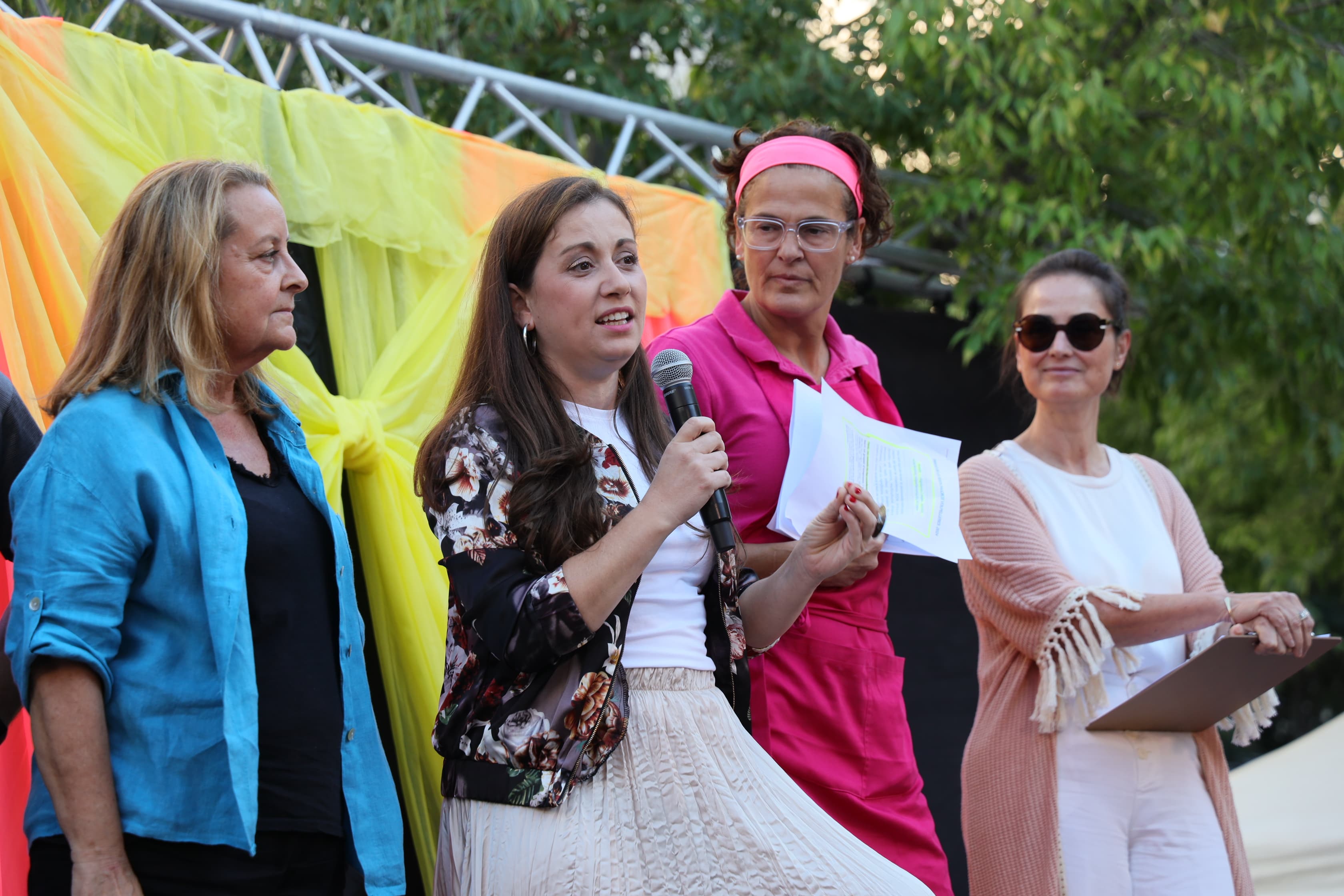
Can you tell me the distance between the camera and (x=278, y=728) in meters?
1.76

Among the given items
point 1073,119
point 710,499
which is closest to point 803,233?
point 710,499

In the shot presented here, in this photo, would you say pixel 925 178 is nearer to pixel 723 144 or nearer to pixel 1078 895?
pixel 723 144

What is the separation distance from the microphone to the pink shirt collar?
0.19 metres

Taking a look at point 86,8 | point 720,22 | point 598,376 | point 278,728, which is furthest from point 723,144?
point 278,728

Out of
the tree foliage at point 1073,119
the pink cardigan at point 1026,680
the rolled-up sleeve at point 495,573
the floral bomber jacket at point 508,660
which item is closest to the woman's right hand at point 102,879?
the floral bomber jacket at point 508,660

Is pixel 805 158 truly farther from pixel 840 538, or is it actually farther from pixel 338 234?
pixel 338 234

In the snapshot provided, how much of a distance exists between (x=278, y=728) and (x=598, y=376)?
700 millimetres

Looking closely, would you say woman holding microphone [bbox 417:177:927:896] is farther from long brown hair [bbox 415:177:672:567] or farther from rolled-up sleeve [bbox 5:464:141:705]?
rolled-up sleeve [bbox 5:464:141:705]

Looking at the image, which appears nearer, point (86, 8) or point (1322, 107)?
point (86, 8)

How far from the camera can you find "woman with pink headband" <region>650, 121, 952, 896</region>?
226 centimetres

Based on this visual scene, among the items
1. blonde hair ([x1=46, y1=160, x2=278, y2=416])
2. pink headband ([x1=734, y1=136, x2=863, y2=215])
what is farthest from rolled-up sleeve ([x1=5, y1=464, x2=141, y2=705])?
pink headband ([x1=734, y1=136, x2=863, y2=215])

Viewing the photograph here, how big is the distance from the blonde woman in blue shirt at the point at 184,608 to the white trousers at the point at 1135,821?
1.47 metres

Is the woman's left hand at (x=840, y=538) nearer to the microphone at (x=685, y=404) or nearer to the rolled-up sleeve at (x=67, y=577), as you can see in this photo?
the microphone at (x=685, y=404)

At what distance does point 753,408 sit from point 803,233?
38cm
